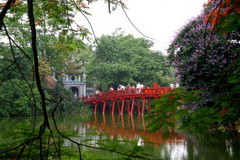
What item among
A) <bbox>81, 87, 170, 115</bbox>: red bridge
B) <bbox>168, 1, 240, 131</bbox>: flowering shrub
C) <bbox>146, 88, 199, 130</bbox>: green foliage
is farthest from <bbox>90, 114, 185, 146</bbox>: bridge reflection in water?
<bbox>146, 88, 199, 130</bbox>: green foliage

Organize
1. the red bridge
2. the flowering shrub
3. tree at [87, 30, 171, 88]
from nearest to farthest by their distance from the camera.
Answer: the flowering shrub → the red bridge → tree at [87, 30, 171, 88]

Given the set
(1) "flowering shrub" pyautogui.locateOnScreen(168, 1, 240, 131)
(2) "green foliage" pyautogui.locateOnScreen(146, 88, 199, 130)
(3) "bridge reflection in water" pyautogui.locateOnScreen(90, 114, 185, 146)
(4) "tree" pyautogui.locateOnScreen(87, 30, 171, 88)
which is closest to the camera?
(2) "green foliage" pyautogui.locateOnScreen(146, 88, 199, 130)

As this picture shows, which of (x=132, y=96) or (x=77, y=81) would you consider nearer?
(x=132, y=96)

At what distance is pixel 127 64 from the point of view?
68.9 feet

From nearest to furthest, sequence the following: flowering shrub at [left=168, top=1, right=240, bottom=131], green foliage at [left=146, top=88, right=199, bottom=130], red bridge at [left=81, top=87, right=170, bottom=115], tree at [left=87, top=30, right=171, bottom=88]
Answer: green foliage at [left=146, top=88, right=199, bottom=130]
flowering shrub at [left=168, top=1, right=240, bottom=131]
red bridge at [left=81, top=87, right=170, bottom=115]
tree at [left=87, top=30, right=171, bottom=88]

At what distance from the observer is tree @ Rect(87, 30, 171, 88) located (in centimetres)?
2097

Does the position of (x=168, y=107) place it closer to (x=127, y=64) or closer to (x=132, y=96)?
(x=132, y=96)

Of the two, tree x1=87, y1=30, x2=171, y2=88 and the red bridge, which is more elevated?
tree x1=87, y1=30, x2=171, y2=88

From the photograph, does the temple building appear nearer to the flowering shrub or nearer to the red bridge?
the red bridge

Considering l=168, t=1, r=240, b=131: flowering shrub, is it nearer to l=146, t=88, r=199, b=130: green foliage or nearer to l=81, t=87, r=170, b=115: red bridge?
l=146, t=88, r=199, b=130: green foliage

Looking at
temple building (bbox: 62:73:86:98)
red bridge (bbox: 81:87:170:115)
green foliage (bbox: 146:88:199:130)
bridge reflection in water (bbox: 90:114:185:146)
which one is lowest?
bridge reflection in water (bbox: 90:114:185:146)

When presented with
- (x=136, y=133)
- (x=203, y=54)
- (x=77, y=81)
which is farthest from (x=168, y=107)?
(x=77, y=81)

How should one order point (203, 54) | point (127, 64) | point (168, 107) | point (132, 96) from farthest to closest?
point (127, 64) → point (132, 96) → point (203, 54) → point (168, 107)

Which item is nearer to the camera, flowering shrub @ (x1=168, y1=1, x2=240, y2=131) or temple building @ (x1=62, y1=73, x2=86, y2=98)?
flowering shrub @ (x1=168, y1=1, x2=240, y2=131)
